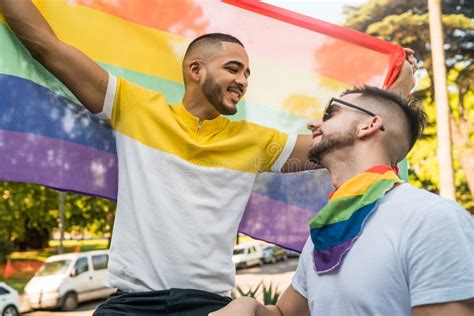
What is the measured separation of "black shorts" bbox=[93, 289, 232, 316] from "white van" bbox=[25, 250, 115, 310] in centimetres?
1613

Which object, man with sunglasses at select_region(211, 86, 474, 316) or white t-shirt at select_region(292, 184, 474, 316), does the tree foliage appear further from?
white t-shirt at select_region(292, 184, 474, 316)

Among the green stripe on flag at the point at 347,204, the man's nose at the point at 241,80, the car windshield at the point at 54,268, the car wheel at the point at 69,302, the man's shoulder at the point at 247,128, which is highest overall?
the man's nose at the point at 241,80

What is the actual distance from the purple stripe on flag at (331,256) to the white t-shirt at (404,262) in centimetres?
2

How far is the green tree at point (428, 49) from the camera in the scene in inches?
798

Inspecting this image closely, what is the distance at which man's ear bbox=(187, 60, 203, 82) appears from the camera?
2990 mm

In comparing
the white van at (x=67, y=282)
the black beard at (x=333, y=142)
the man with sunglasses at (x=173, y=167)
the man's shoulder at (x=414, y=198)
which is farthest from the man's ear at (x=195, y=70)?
the white van at (x=67, y=282)

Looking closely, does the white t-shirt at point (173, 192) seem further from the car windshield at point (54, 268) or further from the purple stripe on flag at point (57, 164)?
the car windshield at point (54, 268)

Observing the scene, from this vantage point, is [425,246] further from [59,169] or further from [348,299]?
[59,169]

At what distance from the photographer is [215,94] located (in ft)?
9.50

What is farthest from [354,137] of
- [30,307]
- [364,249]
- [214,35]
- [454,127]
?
[454,127]

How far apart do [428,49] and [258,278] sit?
11.8m

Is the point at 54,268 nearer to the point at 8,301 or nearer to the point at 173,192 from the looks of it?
the point at 8,301

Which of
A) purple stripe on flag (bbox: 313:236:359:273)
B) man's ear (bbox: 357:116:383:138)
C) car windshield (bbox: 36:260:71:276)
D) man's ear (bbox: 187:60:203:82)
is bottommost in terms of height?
car windshield (bbox: 36:260:71:276)

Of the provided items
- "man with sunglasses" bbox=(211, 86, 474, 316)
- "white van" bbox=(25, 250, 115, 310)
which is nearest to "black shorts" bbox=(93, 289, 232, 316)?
"man with sunglasses" bbox=(211, 86, 474, 316)
